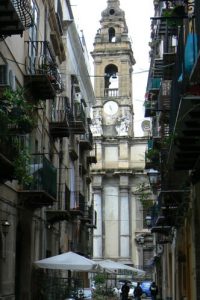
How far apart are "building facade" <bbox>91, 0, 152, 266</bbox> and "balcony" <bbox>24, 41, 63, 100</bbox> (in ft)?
135

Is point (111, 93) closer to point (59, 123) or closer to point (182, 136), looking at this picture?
point (59, 123)

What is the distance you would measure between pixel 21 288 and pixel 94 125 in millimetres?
44770

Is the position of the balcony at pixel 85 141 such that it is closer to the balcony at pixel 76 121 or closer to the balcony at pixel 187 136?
the balcony at pixel 76 121

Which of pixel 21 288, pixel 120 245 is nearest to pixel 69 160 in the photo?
pixel 21 288

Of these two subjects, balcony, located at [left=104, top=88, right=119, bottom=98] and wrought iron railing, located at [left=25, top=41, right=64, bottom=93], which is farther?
balcony, located at [left=104, top=88, right=119, bottom=98]

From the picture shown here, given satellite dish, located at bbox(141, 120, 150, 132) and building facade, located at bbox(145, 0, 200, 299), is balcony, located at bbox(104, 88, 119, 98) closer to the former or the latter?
satellite dish, located at bbox(141, 120, 150, 132)

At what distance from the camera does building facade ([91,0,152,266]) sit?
6269 cm

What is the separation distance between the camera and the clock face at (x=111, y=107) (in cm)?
6525

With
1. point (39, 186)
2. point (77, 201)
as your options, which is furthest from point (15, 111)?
point (77, 201)

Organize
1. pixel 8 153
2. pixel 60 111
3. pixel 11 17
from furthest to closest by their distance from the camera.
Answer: pixel 60 111, pixel 8 153, pixel 11 17

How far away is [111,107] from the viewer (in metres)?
65.4

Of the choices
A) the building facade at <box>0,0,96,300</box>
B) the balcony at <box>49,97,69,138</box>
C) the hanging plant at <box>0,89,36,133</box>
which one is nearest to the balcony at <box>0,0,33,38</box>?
the building facade at <box>0,0,96,300</box>

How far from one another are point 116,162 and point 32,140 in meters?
43.8

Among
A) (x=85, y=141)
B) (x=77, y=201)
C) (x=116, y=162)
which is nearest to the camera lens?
(x=77, y=201)
